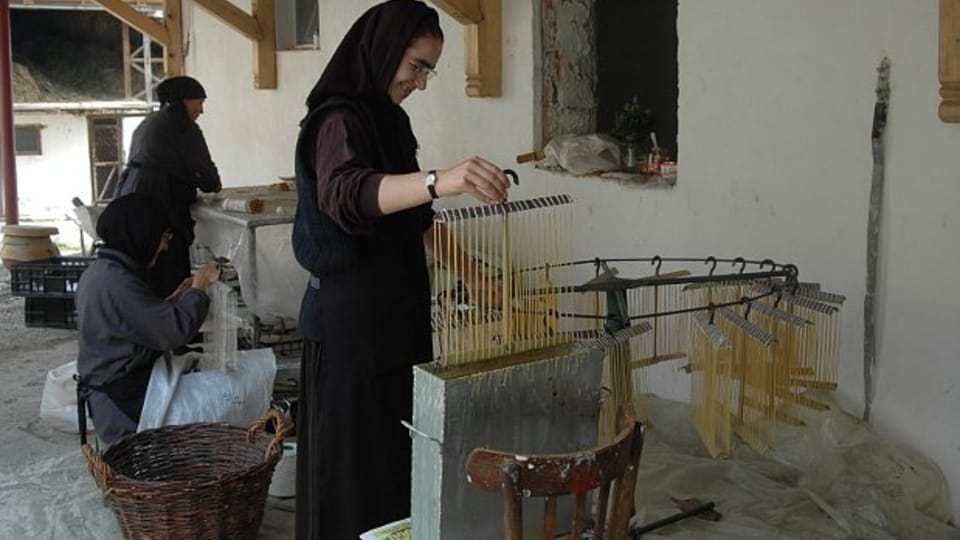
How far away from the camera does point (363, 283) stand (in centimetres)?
210

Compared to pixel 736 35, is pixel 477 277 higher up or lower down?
lower down

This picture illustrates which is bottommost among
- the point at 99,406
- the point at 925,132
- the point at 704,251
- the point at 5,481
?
the point at 5,481

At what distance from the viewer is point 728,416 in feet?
7.48

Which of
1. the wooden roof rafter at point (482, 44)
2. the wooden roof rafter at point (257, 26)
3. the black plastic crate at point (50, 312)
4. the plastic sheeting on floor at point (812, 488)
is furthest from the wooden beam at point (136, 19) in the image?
the plastic sheeting on floor at point (812, 488)

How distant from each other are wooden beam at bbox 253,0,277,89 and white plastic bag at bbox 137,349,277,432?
3.59 meters

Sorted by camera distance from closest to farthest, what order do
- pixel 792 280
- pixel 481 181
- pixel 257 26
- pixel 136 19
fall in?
pixel 481 181 → pixel 792 280 → pixel 257 26 → pixel 136 19

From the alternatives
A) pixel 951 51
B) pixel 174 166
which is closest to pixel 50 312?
pixel 174 166

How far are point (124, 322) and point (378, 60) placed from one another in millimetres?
1387

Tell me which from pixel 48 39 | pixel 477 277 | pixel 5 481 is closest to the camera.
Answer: pixel 477 277

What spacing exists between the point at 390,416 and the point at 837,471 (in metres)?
1.41

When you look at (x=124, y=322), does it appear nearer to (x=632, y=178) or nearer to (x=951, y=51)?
(x=632, y=178)

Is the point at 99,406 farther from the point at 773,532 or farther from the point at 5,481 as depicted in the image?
the point at 773,532

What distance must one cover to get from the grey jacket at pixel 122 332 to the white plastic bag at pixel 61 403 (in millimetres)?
741

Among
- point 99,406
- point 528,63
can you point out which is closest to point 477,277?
point 99,406
